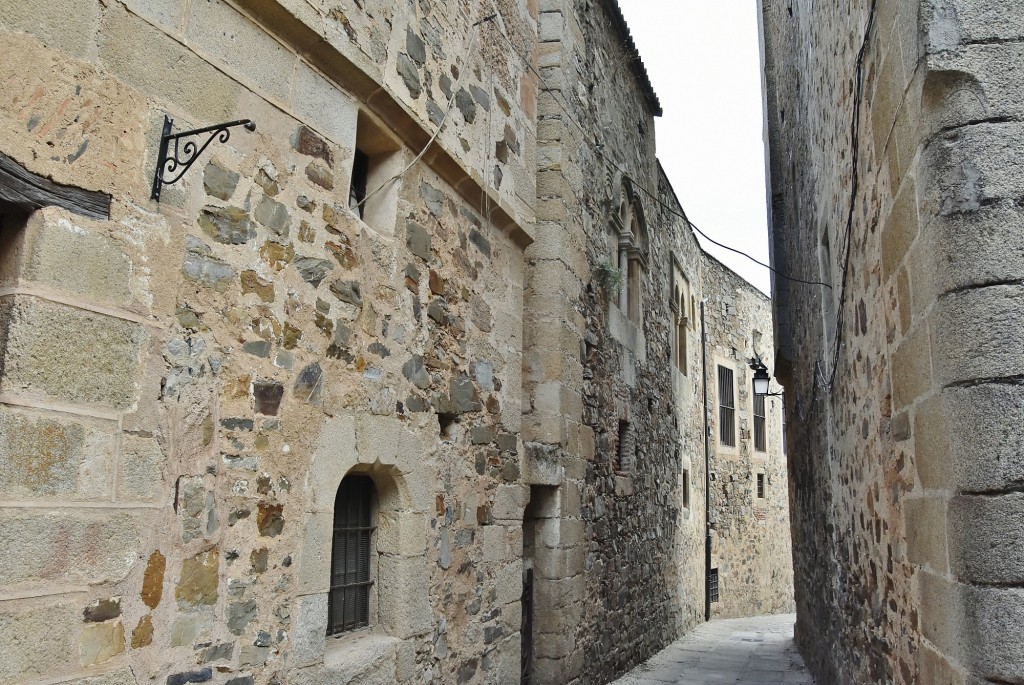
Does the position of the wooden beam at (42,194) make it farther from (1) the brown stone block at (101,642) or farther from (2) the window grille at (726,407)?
(2) the window grille at (726,407)

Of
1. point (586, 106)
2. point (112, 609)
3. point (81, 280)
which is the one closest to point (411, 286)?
point (81, 280)

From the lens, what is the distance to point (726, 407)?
17.4 m

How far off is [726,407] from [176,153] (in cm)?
1600

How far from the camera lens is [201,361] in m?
2.71

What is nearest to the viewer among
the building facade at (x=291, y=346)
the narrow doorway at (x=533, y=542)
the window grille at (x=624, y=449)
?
the building facade at (x=291, y=346)

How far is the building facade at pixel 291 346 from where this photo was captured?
223 cm

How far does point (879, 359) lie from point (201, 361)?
3166 mm

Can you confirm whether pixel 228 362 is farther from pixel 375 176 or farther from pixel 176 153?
pixel 375 176

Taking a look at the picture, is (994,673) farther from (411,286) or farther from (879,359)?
(411,286)

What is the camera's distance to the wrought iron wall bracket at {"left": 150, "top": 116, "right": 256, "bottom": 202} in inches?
102

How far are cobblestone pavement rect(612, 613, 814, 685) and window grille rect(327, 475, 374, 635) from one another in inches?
189

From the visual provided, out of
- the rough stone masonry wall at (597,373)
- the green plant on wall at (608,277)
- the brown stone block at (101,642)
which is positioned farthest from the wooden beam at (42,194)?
the green plant on wall at (608,277)

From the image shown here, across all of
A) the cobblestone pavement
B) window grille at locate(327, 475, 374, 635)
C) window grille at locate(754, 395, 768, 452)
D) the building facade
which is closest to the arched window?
the building facade

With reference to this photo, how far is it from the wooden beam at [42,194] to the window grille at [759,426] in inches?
705
